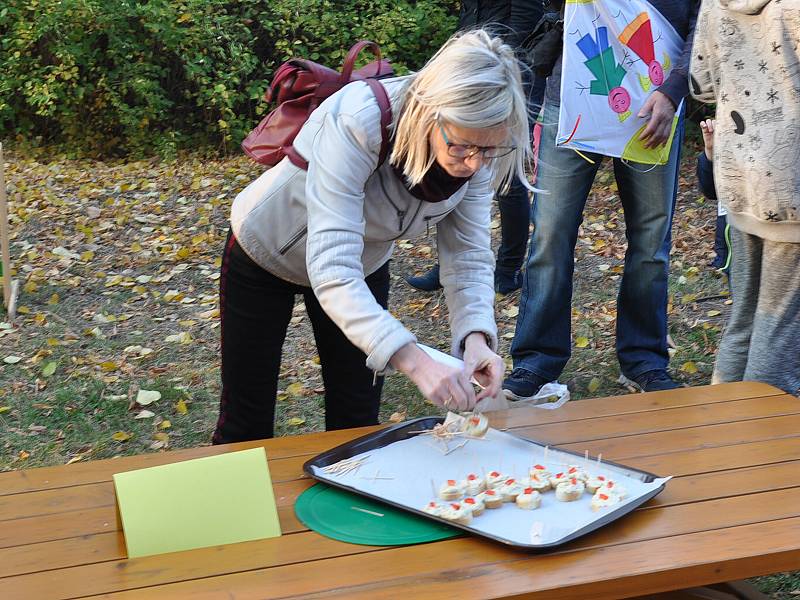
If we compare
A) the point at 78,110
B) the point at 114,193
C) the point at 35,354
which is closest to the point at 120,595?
the point at 35,354

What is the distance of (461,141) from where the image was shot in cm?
186

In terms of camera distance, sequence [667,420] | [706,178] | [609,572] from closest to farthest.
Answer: [609,572], [667,420], [706,178]

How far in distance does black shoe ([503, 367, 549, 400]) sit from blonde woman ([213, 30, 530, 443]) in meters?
1.11

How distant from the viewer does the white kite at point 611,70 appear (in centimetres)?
320

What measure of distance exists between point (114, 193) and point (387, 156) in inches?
209

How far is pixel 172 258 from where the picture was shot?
571 centimetres

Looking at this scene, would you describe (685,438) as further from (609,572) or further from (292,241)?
(292,241)

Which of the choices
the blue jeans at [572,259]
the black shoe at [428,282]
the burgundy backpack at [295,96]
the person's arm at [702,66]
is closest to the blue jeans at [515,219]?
the black shoe at [428,282]

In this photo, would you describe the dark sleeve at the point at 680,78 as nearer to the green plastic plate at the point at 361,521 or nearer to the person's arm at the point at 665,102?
the person's arm at the point at 665,102

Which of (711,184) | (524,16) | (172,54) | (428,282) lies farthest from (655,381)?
(172,54)

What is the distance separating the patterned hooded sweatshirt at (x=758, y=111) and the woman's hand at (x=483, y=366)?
2.99ft

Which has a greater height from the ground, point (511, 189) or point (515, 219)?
point (511, 189)

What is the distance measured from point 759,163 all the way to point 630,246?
1.09m

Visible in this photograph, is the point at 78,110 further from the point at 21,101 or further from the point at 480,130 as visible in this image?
the point at 480,130
